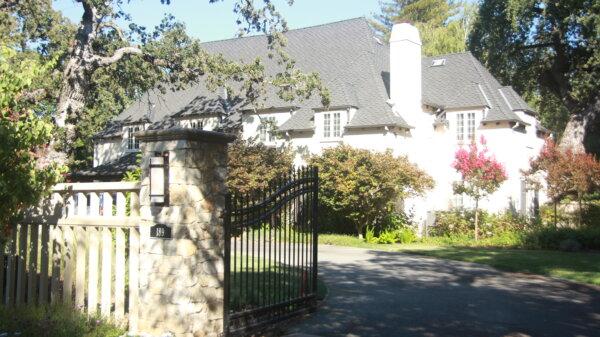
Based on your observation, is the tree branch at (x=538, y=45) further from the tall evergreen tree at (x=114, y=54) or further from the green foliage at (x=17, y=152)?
the green foliage at (x=17, y=152)

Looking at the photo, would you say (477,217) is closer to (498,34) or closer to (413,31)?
(413,31)

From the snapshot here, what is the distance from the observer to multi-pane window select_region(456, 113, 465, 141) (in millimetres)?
27250

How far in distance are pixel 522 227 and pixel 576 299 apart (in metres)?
13.8

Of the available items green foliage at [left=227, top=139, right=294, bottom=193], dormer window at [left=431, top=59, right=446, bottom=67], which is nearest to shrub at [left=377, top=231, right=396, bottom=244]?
green foliage at [left=227, top=139, right=294, bottom=193]

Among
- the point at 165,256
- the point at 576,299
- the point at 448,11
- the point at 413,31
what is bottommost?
the point at 576,299

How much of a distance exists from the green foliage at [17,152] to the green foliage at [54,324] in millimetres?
1108

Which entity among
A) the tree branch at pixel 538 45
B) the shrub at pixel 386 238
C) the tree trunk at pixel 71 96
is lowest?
the shrub at pixel 386 238

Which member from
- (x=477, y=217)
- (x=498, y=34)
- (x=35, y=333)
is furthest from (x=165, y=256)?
(x=498, y=34)

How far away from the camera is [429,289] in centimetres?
1062

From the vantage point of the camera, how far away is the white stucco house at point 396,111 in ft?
82.2

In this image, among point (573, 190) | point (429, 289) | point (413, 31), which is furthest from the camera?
point (413, 31)

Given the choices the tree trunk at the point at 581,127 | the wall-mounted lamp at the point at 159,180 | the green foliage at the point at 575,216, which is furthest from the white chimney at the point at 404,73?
the wall-mounted lamp at the point at 159,180

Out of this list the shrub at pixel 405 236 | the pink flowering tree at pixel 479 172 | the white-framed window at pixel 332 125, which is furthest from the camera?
the white-framed window at pixel 332 125

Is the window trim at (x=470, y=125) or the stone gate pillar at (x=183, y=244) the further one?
the window trim at (x=470, y=125)
